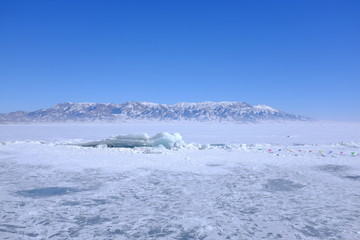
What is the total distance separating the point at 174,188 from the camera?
624 cm

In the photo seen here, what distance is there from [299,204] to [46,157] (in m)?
9.74

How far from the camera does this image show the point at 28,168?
864 centimetres

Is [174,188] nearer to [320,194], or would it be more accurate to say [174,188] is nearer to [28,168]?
[320,194]

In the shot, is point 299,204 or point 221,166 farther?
point 221,166

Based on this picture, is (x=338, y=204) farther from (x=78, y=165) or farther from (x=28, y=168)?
(x=28, y=168)

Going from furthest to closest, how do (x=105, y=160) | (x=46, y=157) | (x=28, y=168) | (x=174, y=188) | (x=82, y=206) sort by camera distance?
(x=46, y=157) < (x=105, y=160) < (x=28, y=168) < (x=174, y=188) < (x=82, y=206)

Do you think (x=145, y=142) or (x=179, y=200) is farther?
(x=145, y=142)

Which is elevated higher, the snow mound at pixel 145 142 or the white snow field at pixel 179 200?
the snow mound at pixel 145 142

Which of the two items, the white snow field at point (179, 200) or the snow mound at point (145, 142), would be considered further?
the snow mound at point (145, 142)

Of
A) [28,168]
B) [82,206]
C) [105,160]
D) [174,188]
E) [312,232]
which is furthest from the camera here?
[105,160]

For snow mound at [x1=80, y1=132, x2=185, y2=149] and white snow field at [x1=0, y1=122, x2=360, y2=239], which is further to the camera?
snow mound at [x1=80, y1=132, x2=185, y2=149]

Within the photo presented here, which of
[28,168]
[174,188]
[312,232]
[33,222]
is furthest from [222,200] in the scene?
[28,168]

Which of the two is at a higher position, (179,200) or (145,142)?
(145,142)

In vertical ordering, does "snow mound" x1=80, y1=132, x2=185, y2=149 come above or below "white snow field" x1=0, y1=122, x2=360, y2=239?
above
